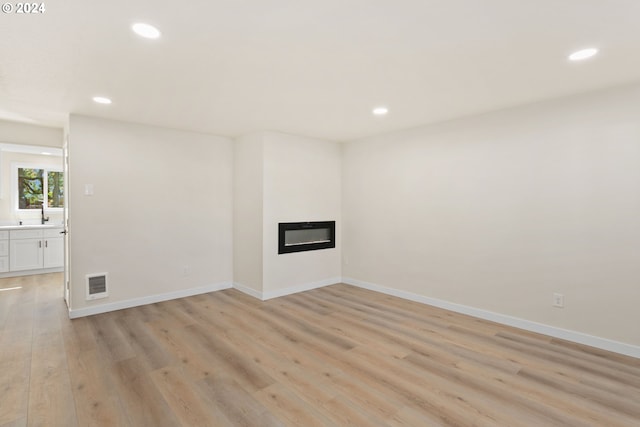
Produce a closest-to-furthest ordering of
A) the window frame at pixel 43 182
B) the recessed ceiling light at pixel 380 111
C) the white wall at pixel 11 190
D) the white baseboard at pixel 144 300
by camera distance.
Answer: the recessed ceiling light at pixel 380 111 → the white baseboard at pixel 144 300 → the white wall at pixel 11 190 → the window frame at pixel 43 182

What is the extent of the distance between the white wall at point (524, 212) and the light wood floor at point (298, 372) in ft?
1.49

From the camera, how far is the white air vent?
12.4ft

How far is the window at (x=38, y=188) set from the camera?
6.16 meters

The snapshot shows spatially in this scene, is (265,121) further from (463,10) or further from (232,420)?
(232,420)

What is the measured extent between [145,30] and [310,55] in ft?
3.40

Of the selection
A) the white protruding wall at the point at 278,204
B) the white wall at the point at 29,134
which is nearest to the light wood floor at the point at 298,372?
the white protruding wall at the point at 278,204

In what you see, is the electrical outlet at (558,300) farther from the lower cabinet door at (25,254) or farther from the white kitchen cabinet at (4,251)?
the white kitchen cabinet at (4,251)

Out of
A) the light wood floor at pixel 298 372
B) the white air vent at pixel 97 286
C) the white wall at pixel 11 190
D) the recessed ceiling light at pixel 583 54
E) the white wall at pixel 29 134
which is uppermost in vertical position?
the recessed ceiling light at pixel 583 54

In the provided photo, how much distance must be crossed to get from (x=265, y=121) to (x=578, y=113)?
3.30 meters

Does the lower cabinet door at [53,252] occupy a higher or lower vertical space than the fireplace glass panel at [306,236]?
lower
